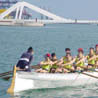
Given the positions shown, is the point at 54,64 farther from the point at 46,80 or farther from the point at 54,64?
the point at 46,80

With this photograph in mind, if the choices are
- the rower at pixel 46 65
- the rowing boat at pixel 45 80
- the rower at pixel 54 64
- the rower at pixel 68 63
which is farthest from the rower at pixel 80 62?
the rower at pixel 46 65

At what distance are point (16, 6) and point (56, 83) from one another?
123 meters

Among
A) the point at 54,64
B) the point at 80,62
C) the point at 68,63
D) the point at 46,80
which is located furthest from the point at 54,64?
the point at 80,62

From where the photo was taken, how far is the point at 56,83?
19734mm

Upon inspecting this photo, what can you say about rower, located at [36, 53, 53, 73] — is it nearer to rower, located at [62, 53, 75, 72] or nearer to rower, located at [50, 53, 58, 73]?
rower, located at [50, 53, 58, 73]

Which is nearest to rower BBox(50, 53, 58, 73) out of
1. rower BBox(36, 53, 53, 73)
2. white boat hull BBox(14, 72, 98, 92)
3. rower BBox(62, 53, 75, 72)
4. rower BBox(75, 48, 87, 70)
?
rower BBox(36, 53, 53, 73)

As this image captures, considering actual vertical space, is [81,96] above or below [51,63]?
below

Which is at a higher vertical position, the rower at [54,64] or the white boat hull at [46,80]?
the rower at [54,64]

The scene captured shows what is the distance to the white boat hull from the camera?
62.0 ft

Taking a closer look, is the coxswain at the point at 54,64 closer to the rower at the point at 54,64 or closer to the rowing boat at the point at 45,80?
the rower at the point at 54,64

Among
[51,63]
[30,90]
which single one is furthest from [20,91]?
[51,63]

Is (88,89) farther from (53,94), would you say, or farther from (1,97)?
(1,97)

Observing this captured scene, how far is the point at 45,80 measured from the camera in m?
19.3

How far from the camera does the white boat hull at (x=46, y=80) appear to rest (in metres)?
18.9
